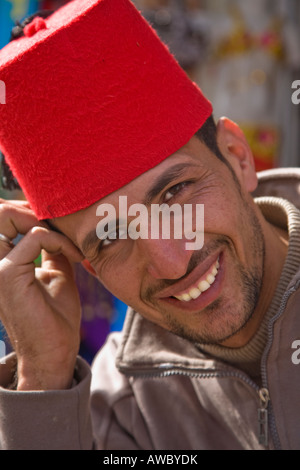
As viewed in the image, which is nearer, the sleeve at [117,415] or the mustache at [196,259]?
the mustache at [196,259]

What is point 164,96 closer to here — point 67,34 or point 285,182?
point 67,34

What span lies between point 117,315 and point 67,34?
173cm

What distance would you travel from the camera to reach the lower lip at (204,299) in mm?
1565

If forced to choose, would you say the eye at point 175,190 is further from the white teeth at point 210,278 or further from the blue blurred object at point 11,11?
the blue blurred object at point 11,11

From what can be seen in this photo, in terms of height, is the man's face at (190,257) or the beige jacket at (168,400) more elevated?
the man's face at (190,257)

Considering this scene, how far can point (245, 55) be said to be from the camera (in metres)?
4.04

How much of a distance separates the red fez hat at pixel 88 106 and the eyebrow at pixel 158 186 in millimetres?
47

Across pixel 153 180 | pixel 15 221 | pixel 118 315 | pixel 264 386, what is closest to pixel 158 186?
pixel 153 180

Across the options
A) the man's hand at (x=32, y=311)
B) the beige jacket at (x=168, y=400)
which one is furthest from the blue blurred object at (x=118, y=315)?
the man's hand at (x=32, y=311)

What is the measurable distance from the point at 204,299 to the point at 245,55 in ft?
9.72

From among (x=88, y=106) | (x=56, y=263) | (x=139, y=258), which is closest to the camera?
(x=88, y=106)

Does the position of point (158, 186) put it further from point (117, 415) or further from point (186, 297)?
point (117, 415)

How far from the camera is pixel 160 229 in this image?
4.87 ft

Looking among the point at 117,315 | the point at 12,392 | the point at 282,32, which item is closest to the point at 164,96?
the point at 12,392
